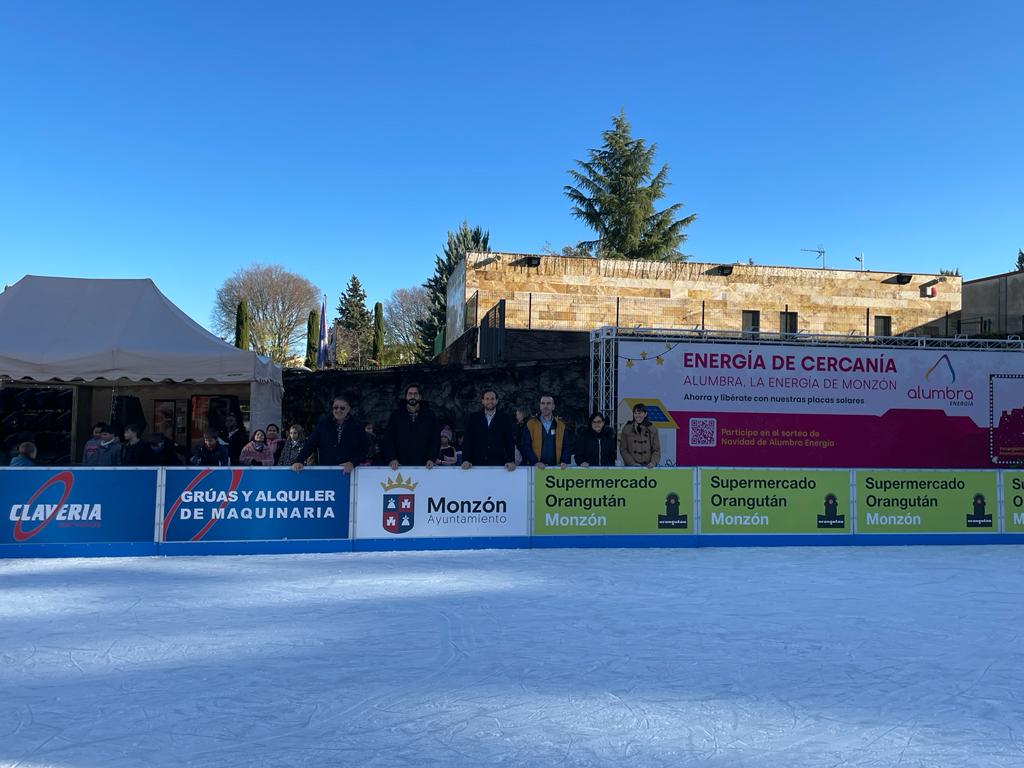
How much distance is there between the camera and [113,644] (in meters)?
5.14

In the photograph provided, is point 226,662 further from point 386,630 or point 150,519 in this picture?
point 150,519

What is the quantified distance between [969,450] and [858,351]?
2705 mm

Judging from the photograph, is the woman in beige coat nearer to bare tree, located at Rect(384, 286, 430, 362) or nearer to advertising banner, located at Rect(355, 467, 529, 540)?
advertising banner, located at Rect(355, 467, 529, 540)

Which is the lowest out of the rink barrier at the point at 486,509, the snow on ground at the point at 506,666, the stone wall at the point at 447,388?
the snow on ground at the point at 506,666

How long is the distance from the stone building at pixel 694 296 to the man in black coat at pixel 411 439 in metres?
14.7

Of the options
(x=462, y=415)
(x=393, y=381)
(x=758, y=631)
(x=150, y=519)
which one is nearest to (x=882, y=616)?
(x=758, y=631)

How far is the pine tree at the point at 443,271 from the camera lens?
153 feet

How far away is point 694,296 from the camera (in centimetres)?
2584

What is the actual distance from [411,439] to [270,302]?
4652 cm

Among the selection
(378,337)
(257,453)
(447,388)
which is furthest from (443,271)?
(257,453)

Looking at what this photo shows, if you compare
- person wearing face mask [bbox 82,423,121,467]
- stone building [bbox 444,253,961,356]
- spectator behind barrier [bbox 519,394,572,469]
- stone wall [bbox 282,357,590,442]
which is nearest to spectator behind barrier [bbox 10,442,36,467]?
person wearing face mask [bbox 82,423,121,467]

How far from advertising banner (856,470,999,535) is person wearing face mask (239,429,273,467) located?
7398 millimetres

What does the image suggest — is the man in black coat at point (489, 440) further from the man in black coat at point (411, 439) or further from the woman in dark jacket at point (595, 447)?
the woman in dark jacket at point (595, 447)

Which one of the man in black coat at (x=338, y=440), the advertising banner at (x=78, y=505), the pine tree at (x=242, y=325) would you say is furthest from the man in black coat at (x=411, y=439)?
the pine tree at (x=242, y=325)
